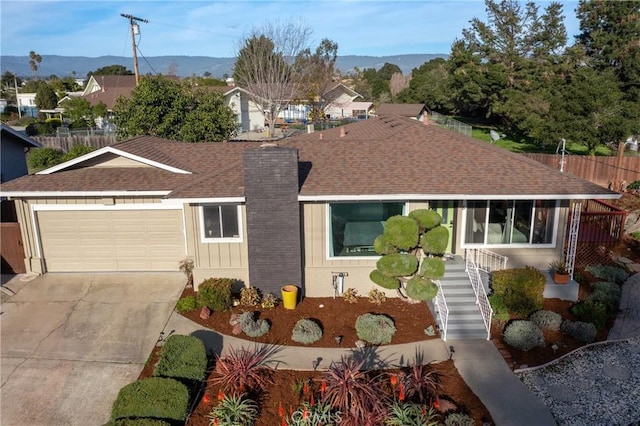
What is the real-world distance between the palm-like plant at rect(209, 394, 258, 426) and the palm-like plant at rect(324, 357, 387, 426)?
54.9 inches

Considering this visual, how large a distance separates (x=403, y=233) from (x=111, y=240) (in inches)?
368

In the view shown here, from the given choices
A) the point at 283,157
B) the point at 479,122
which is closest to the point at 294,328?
the point at 283,157

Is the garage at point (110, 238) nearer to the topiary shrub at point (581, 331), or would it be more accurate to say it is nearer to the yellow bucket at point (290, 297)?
the yellow bucket at point (290, 297)

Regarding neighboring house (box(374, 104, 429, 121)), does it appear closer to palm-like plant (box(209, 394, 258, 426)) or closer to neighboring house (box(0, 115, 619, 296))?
neighboring house (box(0, 115, 619, 296))

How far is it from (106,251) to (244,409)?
29.3ft

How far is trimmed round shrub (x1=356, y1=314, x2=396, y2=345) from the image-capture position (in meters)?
11.4

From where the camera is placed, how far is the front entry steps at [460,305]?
11.6 metres

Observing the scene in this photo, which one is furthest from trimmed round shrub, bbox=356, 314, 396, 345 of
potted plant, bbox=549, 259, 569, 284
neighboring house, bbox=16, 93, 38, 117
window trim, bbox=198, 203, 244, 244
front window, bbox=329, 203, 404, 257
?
Result: neighboring house, bbox=16, 93, 38, 117

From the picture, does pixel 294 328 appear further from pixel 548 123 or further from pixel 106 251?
pixel 548 123

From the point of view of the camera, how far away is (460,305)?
40.1 feet

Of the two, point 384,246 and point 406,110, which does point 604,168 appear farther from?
point 406,110

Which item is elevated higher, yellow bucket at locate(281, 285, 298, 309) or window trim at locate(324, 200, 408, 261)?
window trim at locate(324, 200, 408, 261)

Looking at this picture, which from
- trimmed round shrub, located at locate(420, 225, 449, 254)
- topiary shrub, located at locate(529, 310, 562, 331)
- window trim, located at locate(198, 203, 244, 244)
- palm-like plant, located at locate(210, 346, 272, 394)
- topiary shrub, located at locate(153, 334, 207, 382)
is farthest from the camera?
window trim, located at locate(198, 203, 244, 244)

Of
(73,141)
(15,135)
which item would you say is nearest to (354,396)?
(15,135)
